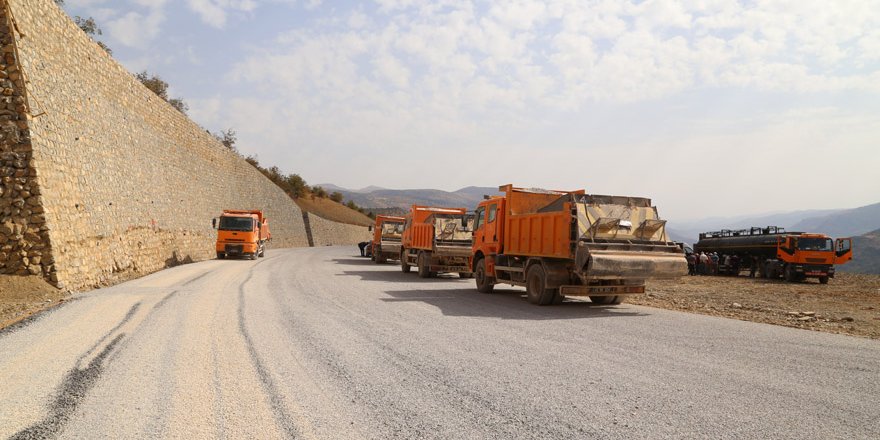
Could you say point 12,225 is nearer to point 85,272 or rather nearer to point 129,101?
point 85,272

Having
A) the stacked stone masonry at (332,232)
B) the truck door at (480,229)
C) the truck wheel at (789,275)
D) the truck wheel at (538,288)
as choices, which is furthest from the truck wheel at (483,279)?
the stacked stone masonry at (332,232)

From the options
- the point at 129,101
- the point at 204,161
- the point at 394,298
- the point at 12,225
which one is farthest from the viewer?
the point at 204,161

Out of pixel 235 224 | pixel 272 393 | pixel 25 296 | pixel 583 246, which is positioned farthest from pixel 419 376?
pixel 235 224

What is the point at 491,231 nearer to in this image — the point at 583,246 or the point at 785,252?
the point at 583,246

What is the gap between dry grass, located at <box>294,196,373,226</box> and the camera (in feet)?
291

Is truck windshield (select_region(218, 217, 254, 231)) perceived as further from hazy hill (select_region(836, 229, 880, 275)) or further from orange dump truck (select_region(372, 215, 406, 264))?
hazy hill (select_region(836, 229, 880, 275))

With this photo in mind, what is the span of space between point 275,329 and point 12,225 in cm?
770

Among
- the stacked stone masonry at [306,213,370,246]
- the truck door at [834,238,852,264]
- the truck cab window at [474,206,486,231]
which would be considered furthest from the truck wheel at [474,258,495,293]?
the stacked stone masonry at [306,213,370,246]

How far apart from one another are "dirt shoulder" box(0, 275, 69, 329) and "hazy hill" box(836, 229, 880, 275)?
79713 millimetres

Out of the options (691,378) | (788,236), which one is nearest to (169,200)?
(691,378)

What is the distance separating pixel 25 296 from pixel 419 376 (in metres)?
9.81

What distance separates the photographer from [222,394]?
5.17m

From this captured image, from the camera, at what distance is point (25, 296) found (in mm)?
11391

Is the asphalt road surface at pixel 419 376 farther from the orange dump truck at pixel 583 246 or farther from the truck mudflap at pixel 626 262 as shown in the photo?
the orange dump truck at pixel 583 246
